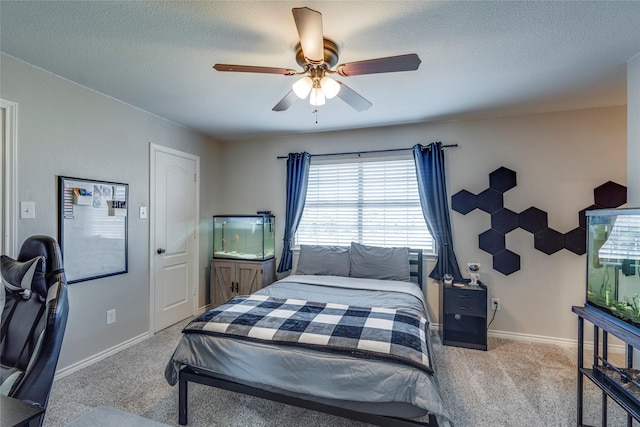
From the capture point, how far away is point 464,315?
311cm

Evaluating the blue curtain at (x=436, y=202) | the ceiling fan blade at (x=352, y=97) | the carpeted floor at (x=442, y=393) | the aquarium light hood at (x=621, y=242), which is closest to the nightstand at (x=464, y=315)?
the carpeted floor at (x=442, y=393)

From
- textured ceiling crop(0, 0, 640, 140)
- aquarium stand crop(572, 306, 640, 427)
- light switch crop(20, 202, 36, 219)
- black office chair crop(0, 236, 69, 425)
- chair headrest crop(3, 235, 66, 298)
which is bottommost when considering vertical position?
aquarium stand crop(572, 306, 640, 427)

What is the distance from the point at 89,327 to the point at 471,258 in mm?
4022

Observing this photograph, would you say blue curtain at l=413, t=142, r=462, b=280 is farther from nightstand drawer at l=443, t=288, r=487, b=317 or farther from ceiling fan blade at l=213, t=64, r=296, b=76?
ceiling fan blade at l=213, t=64, r=296, b=76

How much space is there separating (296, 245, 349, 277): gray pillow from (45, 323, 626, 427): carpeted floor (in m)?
1.38

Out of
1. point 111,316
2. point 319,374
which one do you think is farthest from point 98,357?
point 319,374

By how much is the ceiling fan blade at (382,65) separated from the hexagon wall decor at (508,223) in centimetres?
223

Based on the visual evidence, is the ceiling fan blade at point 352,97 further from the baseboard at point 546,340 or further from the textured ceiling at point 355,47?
the baseboard at point 546,340

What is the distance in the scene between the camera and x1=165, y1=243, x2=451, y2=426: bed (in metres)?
1.55

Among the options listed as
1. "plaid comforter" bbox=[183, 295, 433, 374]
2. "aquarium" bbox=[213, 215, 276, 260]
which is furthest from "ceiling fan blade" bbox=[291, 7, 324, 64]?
"aquarium" bbox=[213, 215, 276, 260]

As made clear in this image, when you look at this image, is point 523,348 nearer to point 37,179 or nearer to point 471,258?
point 471,258

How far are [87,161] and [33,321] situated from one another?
1.91 m

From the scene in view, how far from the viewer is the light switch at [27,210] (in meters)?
2.18

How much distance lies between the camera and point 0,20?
68.2 inches
